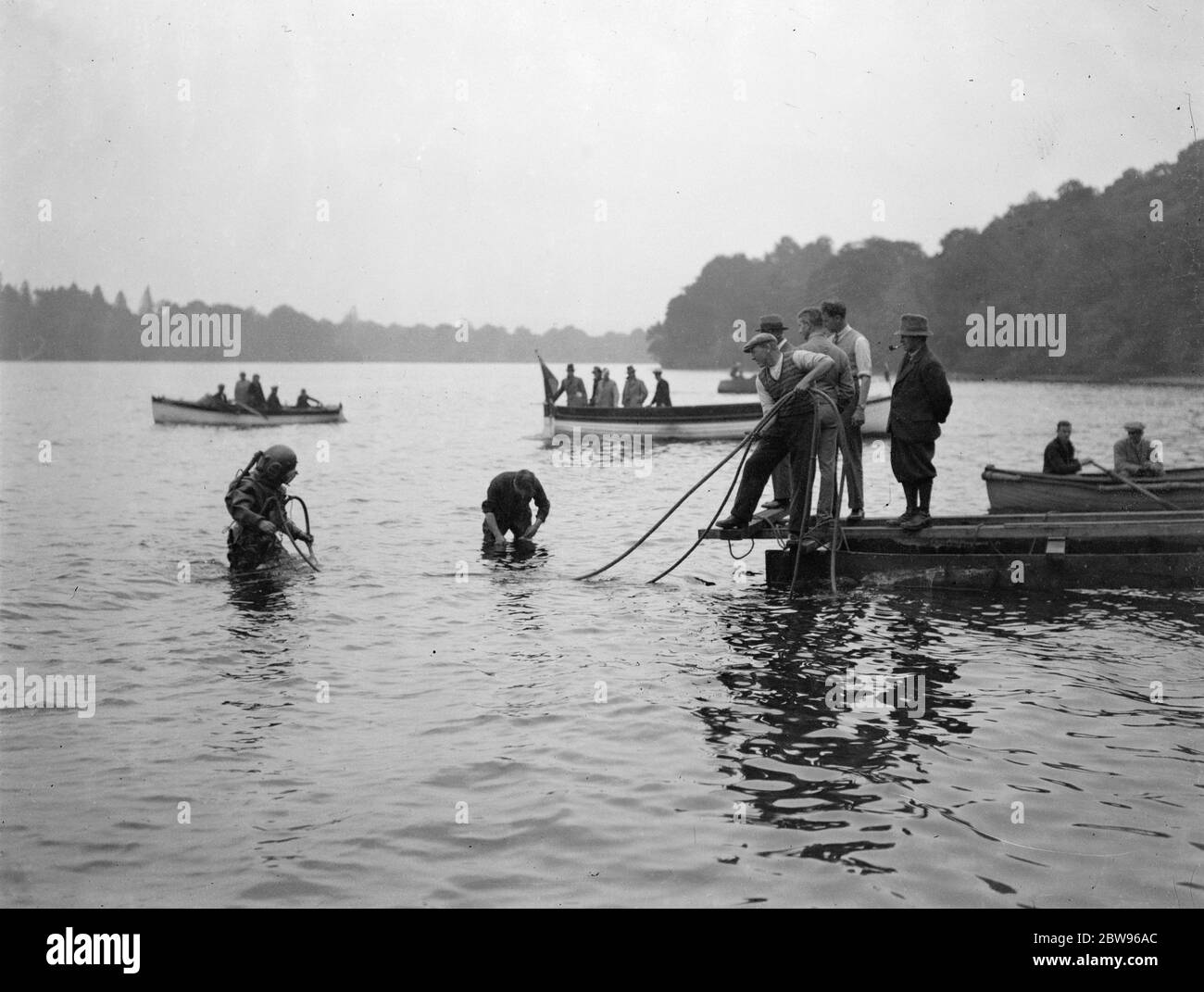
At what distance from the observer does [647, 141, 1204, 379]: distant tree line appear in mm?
61969

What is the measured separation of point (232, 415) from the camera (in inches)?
1743

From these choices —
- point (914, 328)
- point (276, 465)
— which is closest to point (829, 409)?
point (914, 328)

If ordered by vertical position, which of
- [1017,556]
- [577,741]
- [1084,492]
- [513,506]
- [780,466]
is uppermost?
[780,466]

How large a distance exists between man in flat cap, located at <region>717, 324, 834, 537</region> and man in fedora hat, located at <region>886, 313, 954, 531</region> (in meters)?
0.85

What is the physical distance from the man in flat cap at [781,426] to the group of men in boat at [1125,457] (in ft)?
19.4

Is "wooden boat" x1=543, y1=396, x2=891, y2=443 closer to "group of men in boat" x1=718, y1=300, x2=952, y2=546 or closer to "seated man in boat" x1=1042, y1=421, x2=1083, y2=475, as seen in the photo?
"seated man in boat" x1=1042, y1=421, x2=1083, y2=475

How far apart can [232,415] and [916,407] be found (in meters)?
37.0

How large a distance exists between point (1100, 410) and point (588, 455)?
29378 mm

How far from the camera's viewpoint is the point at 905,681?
862 centimetres

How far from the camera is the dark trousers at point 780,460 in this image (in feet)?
38.9

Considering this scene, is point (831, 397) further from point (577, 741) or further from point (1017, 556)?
point (577, 741)

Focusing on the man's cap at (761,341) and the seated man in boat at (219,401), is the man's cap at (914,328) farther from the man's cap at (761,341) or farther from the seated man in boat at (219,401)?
the seated man in boat at (219,401)

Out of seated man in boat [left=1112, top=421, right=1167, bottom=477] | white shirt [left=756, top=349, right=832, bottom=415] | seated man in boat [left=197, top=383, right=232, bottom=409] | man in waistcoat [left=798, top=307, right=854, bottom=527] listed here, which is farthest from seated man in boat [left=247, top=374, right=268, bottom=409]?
man in waistcoat [left=798, top=307, right=854, bottom=527]
